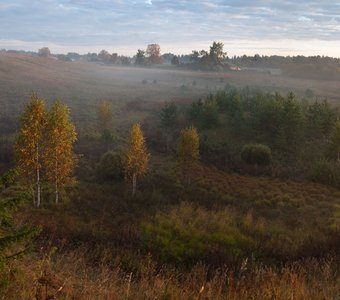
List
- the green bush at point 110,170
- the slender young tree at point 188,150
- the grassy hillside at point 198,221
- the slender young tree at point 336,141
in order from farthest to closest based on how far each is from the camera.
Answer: the slender young tree at point 336,141 < the green bush at point 110,170 < the slender young tree at point 188,150 < the grassy hillside at point 198,221

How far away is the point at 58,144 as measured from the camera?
30.3 meters

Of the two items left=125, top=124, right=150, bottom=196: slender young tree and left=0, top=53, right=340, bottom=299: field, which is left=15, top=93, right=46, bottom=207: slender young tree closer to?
left=0, top=53, right=340, bottom=299: field

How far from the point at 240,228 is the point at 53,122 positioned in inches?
611

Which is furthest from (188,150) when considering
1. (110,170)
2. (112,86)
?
(112,86)

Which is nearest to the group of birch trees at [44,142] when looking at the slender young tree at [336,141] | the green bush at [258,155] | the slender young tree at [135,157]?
the slender young tree at [135,157]

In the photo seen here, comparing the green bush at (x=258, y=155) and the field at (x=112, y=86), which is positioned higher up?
the field at (x=112, y=86)

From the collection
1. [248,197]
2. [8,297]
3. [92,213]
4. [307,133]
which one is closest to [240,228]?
[248,197]

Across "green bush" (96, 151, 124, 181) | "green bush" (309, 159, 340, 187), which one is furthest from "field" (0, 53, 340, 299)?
"green bush" (96, 151, 124, 181)

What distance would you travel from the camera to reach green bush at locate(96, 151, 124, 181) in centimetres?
3888

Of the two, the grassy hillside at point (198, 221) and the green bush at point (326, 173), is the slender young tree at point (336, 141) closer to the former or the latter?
the green bush at point (326, 173)

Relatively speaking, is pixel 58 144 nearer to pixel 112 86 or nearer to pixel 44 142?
pixel 44 142

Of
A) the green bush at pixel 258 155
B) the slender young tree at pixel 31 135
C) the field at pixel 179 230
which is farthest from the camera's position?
the green bush at pixel 258 155

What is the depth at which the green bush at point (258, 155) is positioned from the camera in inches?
1742

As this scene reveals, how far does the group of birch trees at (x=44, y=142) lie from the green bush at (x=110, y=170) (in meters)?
7.41
